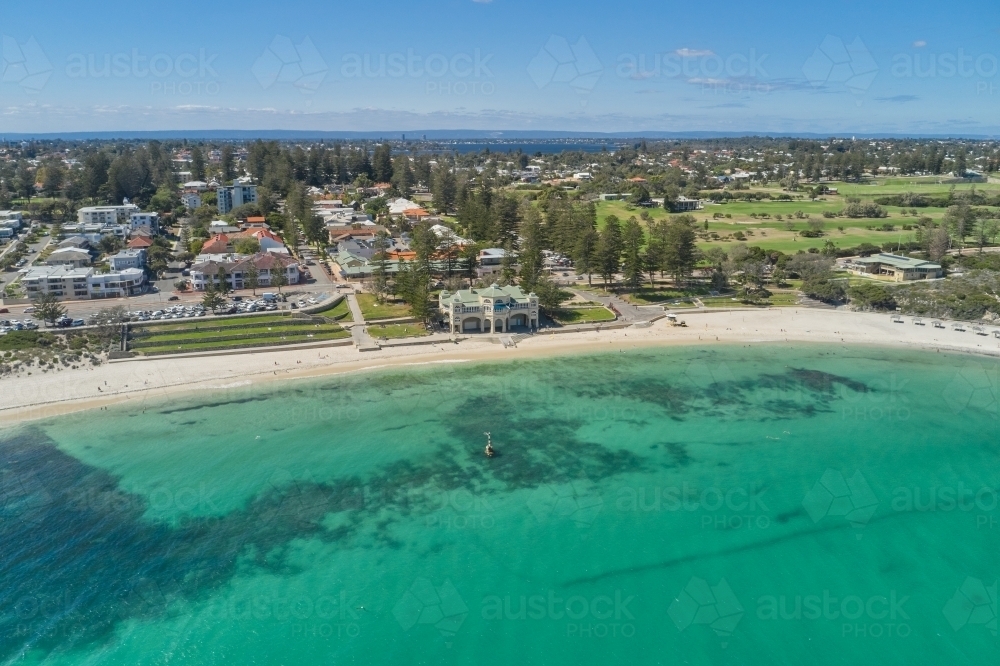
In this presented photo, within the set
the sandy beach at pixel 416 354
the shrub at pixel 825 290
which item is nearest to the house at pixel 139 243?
the sandy beach at pixel 416 354

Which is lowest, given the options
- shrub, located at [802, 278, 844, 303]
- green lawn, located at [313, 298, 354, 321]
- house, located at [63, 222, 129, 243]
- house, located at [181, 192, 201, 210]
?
green lawn, located at [313, 298, 354, 321]

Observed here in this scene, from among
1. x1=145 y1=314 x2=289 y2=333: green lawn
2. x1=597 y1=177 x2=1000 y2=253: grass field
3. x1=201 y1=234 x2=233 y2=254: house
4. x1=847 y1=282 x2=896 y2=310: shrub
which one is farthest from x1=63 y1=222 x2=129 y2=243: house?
x1=847 y1=282 x2=896 y2=310: shrub

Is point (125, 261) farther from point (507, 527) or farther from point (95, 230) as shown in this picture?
point (507, 527)

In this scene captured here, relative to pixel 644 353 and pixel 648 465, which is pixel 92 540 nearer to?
pixel 648 465

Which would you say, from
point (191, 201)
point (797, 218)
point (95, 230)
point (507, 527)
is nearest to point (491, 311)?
point (507, 527)

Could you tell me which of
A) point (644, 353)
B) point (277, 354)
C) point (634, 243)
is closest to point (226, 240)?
point (277, 354)

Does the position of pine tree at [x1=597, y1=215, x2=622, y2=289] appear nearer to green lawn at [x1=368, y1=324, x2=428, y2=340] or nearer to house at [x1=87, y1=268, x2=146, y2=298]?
green lawn at [x1=368, y1=324, x2=428, y2=340]
